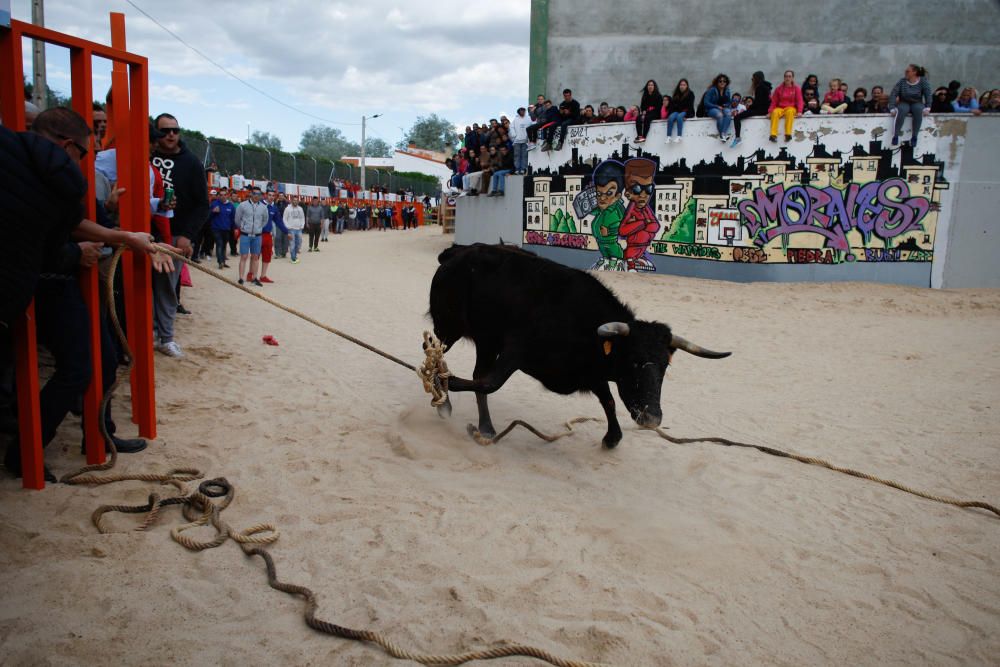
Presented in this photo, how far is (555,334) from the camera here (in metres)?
5.26

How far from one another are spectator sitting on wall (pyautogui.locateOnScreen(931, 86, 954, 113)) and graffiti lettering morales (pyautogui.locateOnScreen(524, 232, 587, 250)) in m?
8.17

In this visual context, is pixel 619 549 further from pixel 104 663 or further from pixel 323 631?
pixel 104 663

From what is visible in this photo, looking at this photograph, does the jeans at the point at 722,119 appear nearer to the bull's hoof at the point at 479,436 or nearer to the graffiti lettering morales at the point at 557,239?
the graffiti lettering morales at the point at 557,239

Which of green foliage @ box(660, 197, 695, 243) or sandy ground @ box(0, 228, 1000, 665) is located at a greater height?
green foliage @ box(660, 197, 695, 243)

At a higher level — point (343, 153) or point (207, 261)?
point (343, 153)

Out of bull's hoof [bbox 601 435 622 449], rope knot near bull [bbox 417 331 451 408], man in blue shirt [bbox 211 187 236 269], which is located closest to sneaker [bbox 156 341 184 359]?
rope knot near bull [bbox 417 331 451 408]

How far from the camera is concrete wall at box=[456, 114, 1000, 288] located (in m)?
14.7

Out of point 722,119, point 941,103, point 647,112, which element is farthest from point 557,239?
point 941,103

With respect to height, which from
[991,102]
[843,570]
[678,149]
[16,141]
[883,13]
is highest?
[883,13]

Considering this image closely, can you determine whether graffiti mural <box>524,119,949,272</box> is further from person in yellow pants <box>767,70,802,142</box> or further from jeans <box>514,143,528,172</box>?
jeans <box>514,143,528,172</box>

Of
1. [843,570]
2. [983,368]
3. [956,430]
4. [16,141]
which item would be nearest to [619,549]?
[843,570]

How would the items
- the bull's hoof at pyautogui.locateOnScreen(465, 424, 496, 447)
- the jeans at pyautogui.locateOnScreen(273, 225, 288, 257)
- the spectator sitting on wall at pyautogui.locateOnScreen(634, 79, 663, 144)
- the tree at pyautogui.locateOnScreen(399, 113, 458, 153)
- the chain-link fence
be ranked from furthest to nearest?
the tree at pyautogui.locateOnScreen(399, 113, 458, 153)
the chain-link fence
the jeans at pyautogui.locateOnScreen(273, 225, 288, 257)
the spectator sitting on wall at pyautogui.locateOnScreen(634, 79, 663, 144)
the bull's hoof at pyautogui.locateOnScreen(465, 424, 496, 447)

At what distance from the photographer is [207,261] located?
17359 mm

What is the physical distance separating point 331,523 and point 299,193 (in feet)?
103
